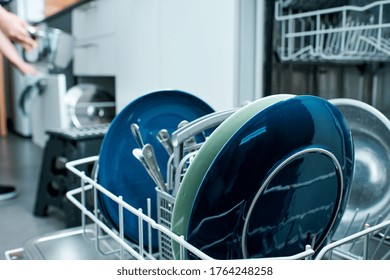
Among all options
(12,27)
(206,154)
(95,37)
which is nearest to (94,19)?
(95,37)

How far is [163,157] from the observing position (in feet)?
1.60

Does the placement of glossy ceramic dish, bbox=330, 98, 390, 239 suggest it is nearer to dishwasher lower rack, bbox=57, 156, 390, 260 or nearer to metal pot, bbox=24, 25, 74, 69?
dishwasher lower rack, bbox=57, 156, 390, 260

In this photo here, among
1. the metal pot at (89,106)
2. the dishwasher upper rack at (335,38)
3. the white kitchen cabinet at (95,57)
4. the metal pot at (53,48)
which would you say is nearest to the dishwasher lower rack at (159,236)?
the dishwasher upper rack at (335,38)

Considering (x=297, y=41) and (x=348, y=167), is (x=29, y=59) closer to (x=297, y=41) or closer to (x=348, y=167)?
(x=297, y=41)

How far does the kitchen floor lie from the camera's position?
94cm

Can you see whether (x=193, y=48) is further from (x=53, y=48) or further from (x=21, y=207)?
(x=53, y=48)

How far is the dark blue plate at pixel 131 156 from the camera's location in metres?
0.48

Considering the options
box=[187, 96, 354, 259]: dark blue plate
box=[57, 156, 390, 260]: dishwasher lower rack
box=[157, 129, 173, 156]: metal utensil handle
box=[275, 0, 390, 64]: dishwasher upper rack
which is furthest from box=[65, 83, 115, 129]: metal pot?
box=[187, 96, 354, 259]: dark blue plate

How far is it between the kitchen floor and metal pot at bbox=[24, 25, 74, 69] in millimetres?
458

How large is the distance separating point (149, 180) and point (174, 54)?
624 millimetres

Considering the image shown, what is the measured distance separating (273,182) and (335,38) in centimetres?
67

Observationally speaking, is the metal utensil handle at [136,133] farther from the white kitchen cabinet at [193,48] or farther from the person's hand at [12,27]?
the white kitchen cabinet at [193,48]
